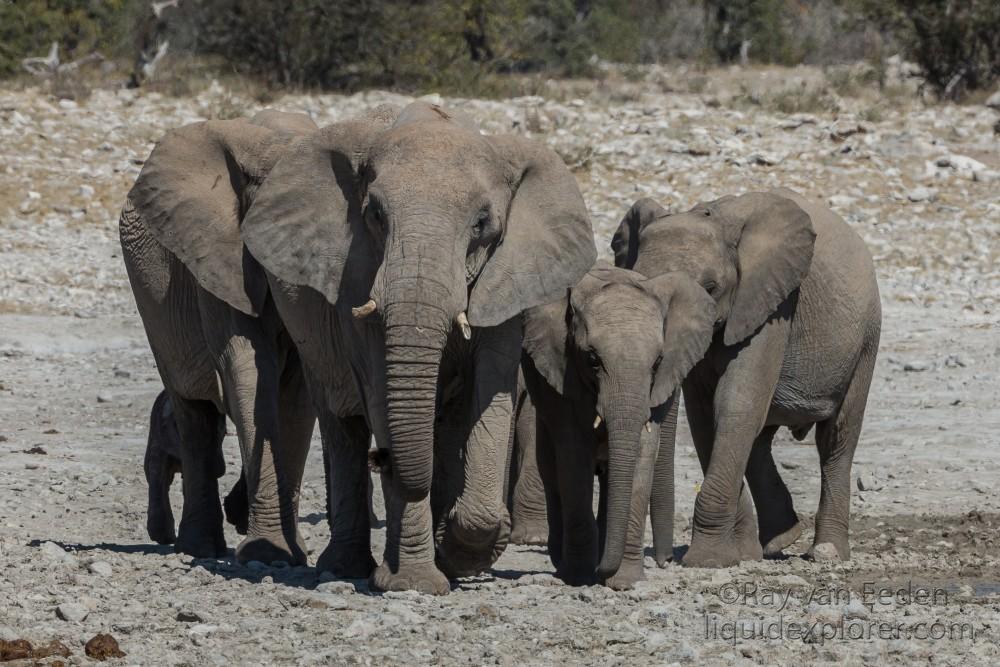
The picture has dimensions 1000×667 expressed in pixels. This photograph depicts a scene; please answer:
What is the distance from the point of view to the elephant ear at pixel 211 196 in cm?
831

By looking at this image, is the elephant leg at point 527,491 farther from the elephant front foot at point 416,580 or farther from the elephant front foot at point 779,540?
the elephant front foot at point 416,580

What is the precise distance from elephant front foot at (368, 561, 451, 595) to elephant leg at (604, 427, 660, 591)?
83 centimetres

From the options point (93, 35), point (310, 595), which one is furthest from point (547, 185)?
point (93, 35)

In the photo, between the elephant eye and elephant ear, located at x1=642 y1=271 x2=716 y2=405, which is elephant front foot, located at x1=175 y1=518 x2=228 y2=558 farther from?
the elephant eye

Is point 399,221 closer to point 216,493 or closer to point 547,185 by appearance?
point 547,185

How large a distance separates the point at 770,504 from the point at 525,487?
4.32 feet

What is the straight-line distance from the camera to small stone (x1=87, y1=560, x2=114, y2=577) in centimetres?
737

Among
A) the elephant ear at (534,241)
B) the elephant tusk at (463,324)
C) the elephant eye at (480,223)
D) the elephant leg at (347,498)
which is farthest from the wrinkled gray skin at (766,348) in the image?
the elephant tusk at (463,324)

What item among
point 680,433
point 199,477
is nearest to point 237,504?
point 199,477

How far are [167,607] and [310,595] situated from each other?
1.85ft

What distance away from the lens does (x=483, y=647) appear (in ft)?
20.4

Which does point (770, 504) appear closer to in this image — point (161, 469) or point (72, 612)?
point (161, 469)

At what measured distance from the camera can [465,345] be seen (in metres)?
7.12

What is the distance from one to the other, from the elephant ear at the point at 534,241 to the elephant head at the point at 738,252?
5.33 ft
